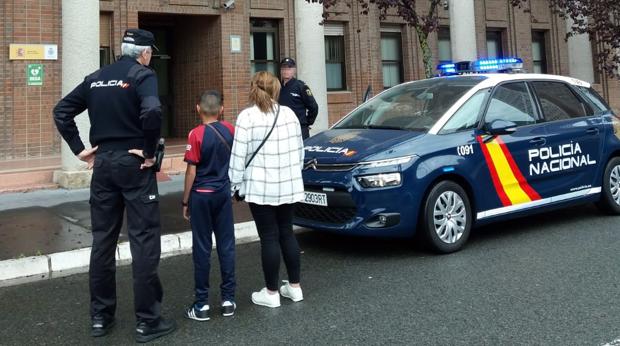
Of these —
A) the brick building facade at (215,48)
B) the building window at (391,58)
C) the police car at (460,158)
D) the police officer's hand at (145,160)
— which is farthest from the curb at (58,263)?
the building window at (391,58)

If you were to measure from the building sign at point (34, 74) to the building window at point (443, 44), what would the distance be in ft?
35.0

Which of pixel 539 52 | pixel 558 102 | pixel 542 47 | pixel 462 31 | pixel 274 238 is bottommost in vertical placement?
pixel 274 238

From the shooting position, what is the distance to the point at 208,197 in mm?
4199

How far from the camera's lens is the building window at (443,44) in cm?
1683

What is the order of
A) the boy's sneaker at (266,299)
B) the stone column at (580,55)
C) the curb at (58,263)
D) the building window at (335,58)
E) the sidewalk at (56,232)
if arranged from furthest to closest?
the stone column at (580,55)
the building window at (335,58)
the sidewalk at (56,232)
the curb at (58,263)
the boy's sneaker at (266,299)

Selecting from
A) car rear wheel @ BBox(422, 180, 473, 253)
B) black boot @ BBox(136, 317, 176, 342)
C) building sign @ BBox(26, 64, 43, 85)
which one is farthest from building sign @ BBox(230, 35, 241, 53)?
black boot @ BBox(136, 317, 176, 342)

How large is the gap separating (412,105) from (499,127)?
0.98 metres

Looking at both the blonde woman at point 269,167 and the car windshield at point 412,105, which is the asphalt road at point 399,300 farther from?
the car windshield at point 412,105

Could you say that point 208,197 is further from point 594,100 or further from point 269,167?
point 594,100

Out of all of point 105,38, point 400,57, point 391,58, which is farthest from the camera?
point 400,57

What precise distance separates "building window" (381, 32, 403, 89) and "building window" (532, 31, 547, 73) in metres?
5.77

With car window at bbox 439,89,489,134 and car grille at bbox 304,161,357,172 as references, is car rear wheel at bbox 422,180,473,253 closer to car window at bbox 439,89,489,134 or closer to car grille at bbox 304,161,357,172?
car window at bbox 439,89,489,134

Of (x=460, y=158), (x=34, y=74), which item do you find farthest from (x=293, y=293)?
(x=34, y=74)

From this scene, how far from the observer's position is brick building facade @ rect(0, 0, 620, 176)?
36.5 feet
